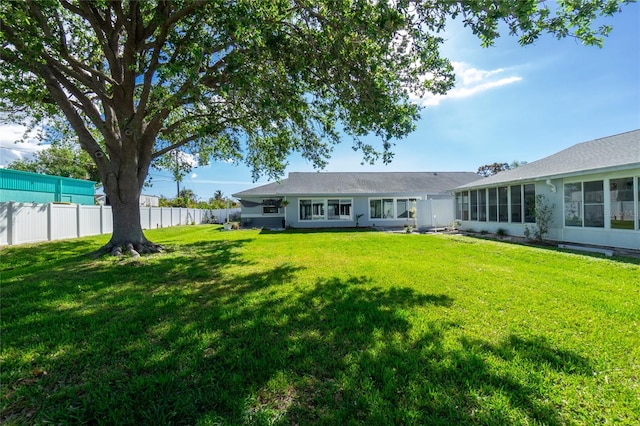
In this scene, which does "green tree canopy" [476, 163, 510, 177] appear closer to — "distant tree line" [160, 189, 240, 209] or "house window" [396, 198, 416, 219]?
"house window" [396, 198, 416, 219]

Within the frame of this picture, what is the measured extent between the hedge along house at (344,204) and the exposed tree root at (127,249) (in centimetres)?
1142

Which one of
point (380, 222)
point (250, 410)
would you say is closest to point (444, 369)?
point (250, 410)

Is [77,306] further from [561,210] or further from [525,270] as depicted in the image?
[561,210]

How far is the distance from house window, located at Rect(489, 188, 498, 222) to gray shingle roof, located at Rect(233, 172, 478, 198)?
5325 millimetres

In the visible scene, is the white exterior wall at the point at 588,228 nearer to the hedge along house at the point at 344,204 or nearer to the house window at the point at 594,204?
the house window at the point at 594,204

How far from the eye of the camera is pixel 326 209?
816 inches

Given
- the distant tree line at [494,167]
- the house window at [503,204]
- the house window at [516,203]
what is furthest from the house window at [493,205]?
the distant tree line at [494,167]

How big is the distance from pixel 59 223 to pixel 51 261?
6790 mm

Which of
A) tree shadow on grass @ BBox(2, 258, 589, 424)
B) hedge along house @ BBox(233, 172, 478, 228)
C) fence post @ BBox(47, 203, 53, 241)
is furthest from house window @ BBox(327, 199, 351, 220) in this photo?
tree shadow on grass @ BBox(2, 258, 589, 424)

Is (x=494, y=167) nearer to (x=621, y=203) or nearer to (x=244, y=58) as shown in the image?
(x=621, y=203)

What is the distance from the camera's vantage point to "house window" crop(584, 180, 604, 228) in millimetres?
9367

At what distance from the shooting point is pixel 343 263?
734cm

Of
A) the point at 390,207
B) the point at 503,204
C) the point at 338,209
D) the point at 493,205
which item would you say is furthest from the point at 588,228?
the point at 338,209

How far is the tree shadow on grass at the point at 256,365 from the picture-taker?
6.69 ft
